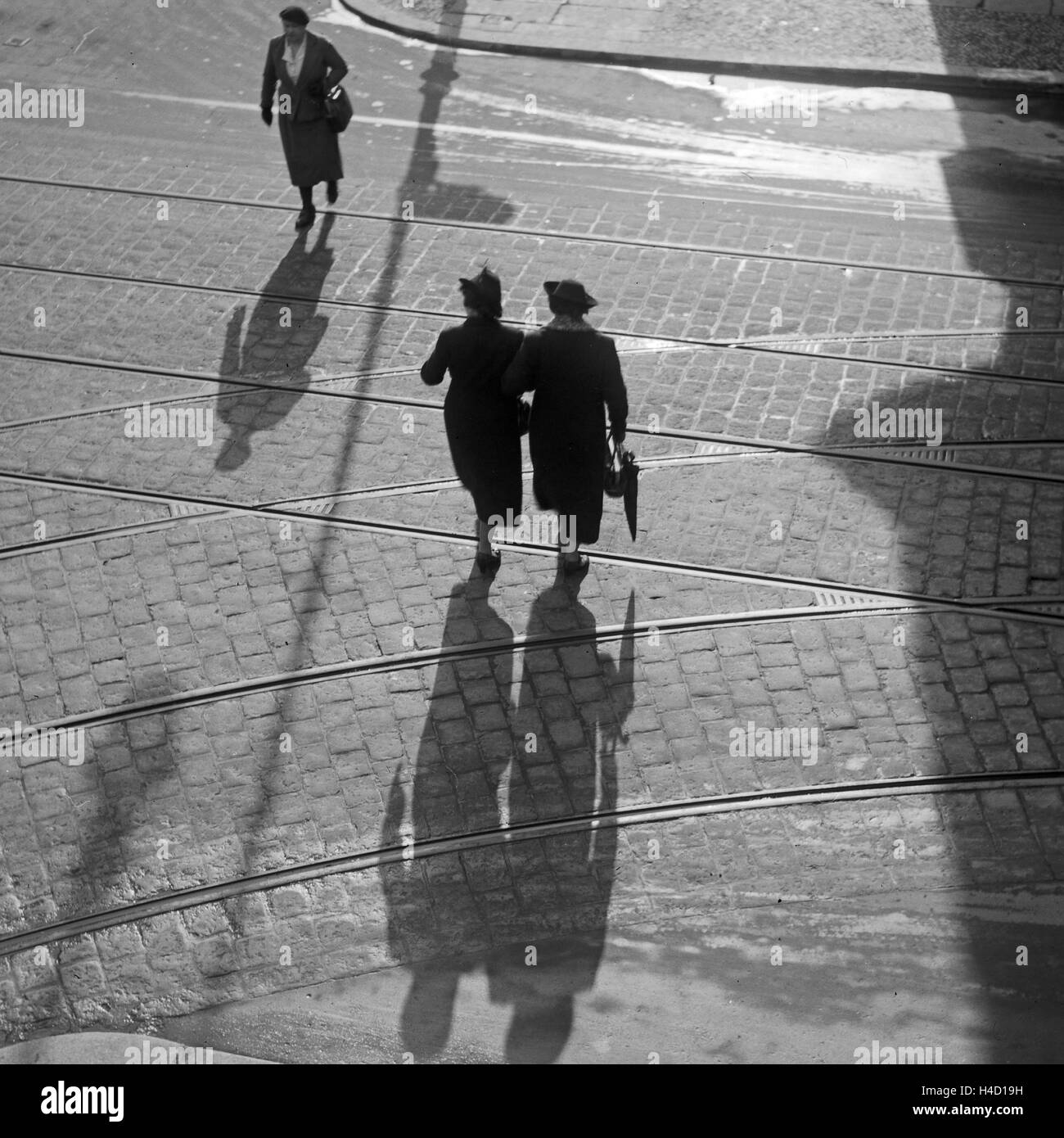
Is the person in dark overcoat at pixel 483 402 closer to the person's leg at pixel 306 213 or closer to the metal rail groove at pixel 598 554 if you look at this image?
the metal rail groove at pixel 598 554

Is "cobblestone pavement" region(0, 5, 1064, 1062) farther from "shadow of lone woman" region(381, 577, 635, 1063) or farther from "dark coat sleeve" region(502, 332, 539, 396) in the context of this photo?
"dark coat sleeve" region(502, 332, 539, 396)

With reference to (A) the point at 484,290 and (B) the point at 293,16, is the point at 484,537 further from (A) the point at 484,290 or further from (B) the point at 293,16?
(B) the point at 293,16

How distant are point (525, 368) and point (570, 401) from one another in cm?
32

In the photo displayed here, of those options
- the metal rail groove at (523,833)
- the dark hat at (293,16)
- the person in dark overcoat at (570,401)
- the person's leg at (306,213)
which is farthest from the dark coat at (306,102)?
the metal rail groove at (523,833)

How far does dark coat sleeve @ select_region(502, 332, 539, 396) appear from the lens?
6793 millimetres

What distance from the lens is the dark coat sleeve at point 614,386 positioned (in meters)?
6.81

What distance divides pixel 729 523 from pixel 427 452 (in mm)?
2086

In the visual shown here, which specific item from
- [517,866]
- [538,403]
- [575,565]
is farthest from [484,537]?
[517,866]

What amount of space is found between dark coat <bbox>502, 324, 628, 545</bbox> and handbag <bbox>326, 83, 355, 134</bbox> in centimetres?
467

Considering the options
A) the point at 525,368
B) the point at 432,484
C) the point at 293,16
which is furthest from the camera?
the point at 293,16

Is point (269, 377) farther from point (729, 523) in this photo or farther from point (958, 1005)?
point (958, 1005)

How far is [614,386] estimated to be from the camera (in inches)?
270

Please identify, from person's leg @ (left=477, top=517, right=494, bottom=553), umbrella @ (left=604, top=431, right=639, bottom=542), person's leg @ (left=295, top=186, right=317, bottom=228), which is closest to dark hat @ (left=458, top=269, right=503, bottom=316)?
umbrella @ (left=604, top=431, right=639, bottom=542)

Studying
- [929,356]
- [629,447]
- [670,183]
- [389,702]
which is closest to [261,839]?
[389,702]
